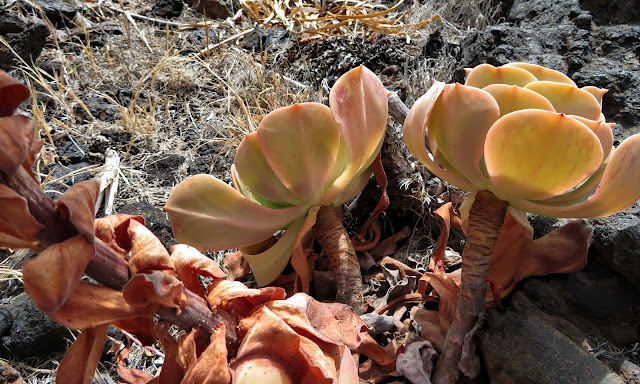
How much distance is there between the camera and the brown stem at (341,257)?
0.90m

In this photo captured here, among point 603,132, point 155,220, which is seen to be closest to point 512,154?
point 603,132

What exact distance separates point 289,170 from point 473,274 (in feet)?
1.07

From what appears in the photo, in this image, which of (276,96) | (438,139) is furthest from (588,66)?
(276,96)

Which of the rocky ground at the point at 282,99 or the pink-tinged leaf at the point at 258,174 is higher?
the pink-tinged leaf at the point at 258,174

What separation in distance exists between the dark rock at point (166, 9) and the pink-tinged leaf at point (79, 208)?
2.37 metres

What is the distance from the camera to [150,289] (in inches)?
21.3

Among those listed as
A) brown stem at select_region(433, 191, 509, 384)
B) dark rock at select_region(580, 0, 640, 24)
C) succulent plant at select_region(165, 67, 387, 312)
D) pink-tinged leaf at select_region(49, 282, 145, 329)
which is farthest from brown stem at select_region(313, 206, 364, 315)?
dark rock at select_region(580, 0, 640, 24)

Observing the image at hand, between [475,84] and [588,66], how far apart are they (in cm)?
52

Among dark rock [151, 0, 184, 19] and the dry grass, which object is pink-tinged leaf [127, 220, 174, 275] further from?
dark rock [151, 0, 184, 19]

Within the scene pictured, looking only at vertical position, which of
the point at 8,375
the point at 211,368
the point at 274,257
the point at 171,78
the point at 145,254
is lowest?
the point at 8,375

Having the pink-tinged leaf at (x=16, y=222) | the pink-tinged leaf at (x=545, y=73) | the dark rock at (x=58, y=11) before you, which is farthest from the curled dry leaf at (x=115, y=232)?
the dark rock at (x=58, y=11)

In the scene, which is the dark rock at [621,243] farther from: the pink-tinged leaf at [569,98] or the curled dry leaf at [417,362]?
the curled dry leaf at [417,362]

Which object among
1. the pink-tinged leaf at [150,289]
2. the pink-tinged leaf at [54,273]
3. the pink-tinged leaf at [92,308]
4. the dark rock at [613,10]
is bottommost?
the pink-tinged leaf at [92,308]

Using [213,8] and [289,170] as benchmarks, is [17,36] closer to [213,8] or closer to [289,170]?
[213,8]
